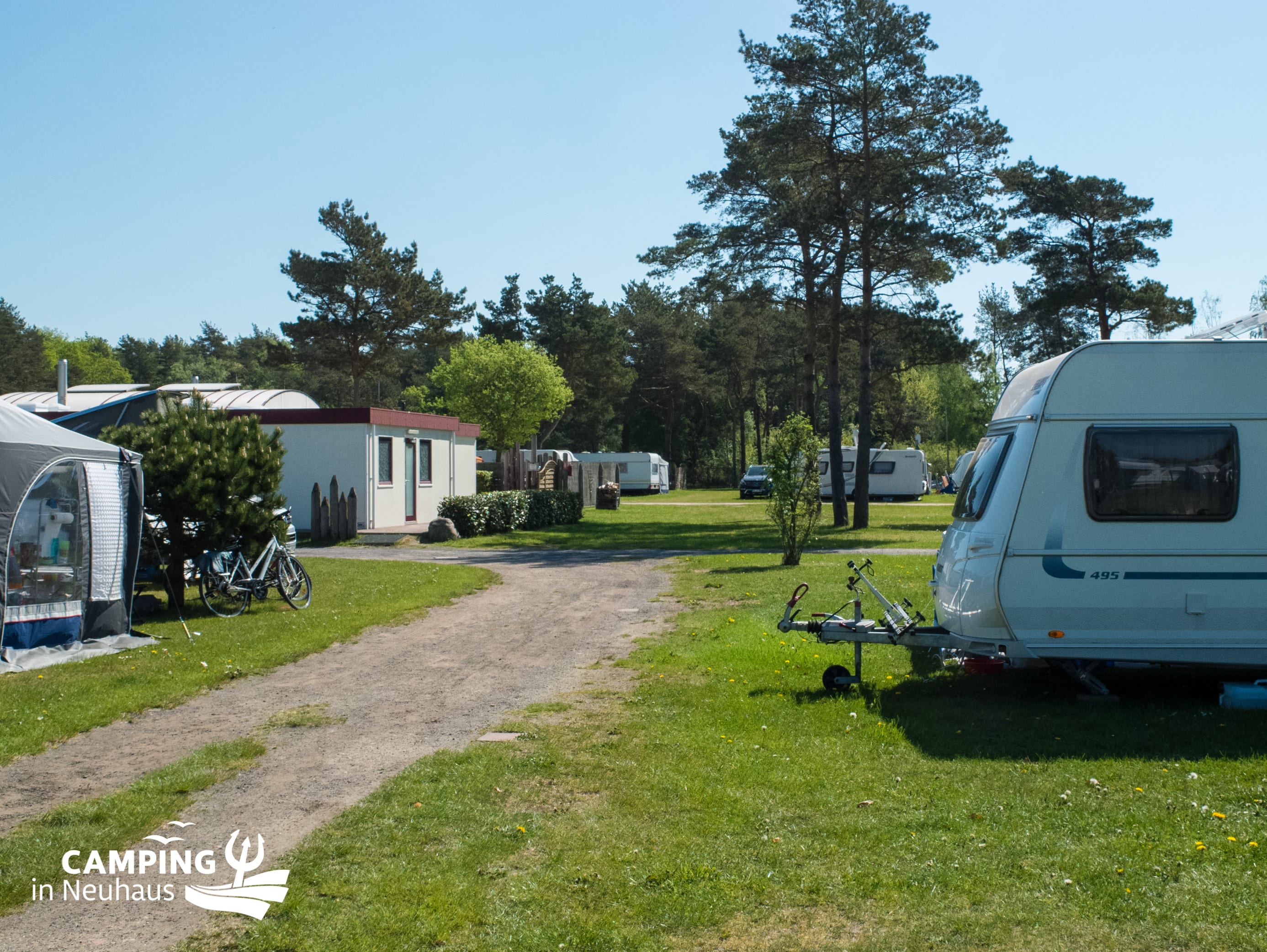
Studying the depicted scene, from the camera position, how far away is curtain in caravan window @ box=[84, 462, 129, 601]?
10.1 m

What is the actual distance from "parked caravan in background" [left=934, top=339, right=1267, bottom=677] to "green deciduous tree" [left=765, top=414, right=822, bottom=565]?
9375 mm

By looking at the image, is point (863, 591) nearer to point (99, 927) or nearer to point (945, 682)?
point (945, 682)

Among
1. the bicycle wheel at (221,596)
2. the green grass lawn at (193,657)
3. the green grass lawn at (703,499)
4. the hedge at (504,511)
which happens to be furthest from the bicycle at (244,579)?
the green grass lawn at (703,499)

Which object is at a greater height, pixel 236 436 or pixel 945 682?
pixel 236 436

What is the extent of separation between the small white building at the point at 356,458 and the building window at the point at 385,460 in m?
0.02

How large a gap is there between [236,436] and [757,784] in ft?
28.9

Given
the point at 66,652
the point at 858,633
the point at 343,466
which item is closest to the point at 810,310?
the point at 343,466

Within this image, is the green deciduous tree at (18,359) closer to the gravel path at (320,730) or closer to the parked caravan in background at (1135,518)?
the gravel path at (320,730)

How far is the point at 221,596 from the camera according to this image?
12.3 metres

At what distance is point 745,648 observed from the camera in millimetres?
9602

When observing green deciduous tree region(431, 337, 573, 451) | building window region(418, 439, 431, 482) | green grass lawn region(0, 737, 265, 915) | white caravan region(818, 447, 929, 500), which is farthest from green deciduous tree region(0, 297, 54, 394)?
green grass lawn region(0, 737, 265, 915)

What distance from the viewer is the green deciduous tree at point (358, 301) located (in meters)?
42.8

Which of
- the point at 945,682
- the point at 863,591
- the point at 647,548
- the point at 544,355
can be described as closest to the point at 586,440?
the point at 544,355

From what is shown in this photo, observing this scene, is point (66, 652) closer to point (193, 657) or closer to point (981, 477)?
point (193, 657)
